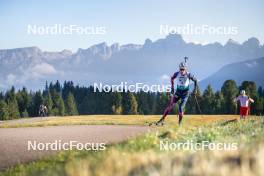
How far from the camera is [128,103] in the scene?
465 ft

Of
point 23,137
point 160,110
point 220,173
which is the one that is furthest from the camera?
point 160,110

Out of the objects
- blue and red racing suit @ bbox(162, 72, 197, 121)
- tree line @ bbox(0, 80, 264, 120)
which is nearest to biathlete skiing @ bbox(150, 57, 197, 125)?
blue and red racing suit @ bbox(162, 72, 197, 121)

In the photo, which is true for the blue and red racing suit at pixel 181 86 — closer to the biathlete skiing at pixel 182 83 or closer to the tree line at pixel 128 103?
the biathlete skiing at pixel 182 83

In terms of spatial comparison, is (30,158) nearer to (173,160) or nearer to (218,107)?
(173,160)

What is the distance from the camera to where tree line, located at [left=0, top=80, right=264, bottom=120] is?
115 metres

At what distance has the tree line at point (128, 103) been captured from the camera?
378 ft

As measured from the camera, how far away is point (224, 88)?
12019 cm

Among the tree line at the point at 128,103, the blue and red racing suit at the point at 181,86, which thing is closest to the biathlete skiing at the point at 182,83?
the blue and red racing suit at the point at 181,86

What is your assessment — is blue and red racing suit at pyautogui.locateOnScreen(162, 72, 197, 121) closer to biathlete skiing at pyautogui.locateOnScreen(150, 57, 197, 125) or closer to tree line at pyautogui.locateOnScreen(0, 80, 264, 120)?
biathlete skiing at pyautogui.locateOnScreen(150, 57, 197, 125)

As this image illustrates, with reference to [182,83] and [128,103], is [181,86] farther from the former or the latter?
[128,103]

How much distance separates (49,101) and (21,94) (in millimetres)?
16767

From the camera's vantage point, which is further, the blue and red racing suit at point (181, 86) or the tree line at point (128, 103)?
the tree line at point (128, 103)

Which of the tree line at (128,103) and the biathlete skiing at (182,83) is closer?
the biathlete skiing at (182,83)

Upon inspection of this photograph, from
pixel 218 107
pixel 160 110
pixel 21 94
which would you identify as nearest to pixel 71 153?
pixel 218 107
